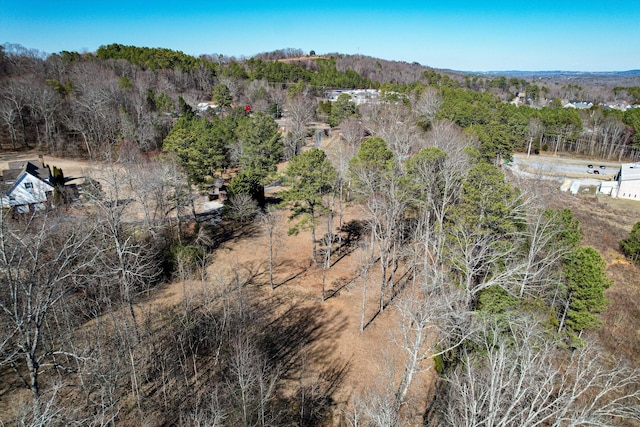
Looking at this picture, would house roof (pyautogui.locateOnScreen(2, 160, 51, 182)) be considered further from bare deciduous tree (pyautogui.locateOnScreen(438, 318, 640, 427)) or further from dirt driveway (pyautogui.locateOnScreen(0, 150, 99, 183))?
bare deciduous tree (pyautogui.locateOnScreen(438, 318, 640, 427))

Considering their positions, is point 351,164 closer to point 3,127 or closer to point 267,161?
point 267,161

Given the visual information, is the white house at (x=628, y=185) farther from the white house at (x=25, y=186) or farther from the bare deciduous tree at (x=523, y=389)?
the white house at (x=25, y=186)

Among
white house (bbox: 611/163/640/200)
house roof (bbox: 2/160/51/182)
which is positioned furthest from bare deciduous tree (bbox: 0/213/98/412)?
white house (bbox: 611/163/640/200)

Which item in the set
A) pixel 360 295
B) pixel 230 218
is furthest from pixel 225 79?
pixel 360 295

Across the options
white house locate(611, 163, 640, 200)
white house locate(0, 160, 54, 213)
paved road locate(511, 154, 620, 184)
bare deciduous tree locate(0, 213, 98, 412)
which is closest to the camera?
bare deciduous tree locate(0, 213, 98, 412)

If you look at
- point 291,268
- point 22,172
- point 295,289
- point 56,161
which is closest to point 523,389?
point 295,289

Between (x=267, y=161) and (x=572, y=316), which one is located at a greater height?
(x=267, y=161)
